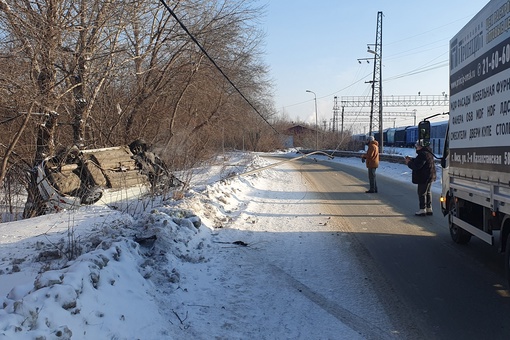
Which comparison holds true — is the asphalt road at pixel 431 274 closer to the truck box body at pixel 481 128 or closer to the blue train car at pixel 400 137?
the truck box body at pixel 481 128

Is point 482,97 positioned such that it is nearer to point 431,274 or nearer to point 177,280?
point 431,274

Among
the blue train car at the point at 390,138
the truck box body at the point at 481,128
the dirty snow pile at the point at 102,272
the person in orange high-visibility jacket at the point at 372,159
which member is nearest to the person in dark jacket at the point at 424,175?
the truck box body at the point at 481,128

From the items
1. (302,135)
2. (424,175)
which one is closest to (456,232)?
(424,175)

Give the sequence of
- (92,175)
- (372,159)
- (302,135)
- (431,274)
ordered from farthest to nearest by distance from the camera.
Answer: (302,135) → (372,159) → (92,175) → (431,274)

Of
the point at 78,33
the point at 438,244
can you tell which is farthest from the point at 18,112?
the point at 438,244

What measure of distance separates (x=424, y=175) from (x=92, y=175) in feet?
27.9

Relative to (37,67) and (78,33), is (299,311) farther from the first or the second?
(78,33)

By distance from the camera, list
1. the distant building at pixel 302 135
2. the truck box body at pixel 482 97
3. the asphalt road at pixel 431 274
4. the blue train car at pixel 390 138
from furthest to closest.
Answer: the distant building at pixel 302 135 < the blue train car at pixel 390 138 < the truck box body at pixel 482 97 < the asphalt road at pixel 431 274

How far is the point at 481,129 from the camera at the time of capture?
568 centimetres

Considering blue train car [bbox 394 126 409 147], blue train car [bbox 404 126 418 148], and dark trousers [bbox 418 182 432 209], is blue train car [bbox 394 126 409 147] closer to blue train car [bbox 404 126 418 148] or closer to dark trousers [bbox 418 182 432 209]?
blue train car [bbox 404 126 418 148]

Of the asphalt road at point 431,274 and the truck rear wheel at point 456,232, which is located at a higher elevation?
the truck rear wheel at point 456,232

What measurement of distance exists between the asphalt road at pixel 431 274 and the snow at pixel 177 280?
0.33m

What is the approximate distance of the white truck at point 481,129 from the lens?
4.91 meters

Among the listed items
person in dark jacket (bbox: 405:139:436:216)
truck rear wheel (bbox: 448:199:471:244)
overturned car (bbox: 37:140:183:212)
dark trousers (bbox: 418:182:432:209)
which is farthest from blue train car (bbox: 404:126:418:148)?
truck rear wheel (bbox: 448:199:471:244)
